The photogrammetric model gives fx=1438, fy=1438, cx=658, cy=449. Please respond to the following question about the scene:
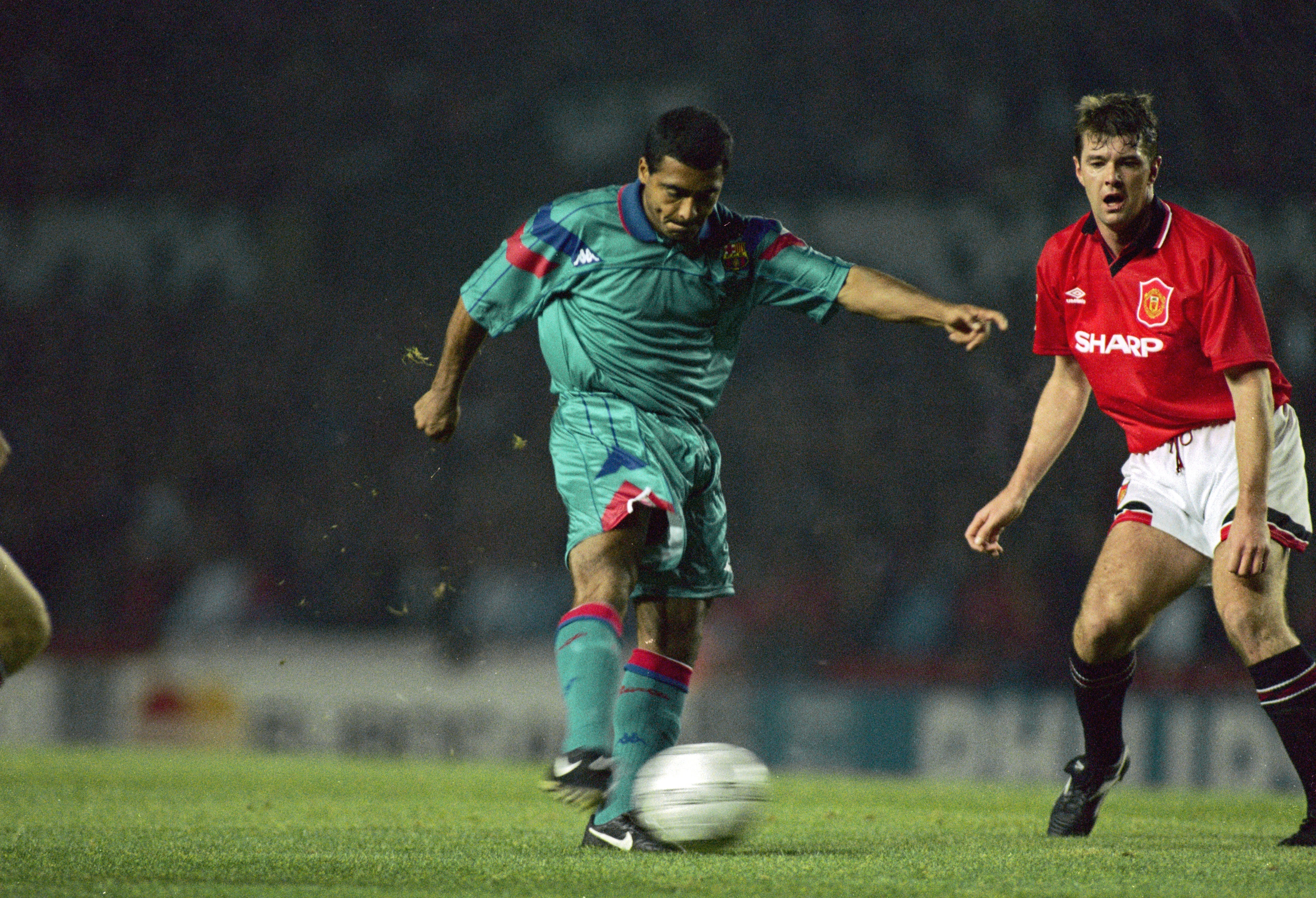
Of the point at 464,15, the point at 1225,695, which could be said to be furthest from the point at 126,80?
the point at 1225,695

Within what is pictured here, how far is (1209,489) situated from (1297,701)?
1.86 feet

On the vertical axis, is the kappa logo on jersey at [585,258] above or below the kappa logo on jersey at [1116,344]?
above

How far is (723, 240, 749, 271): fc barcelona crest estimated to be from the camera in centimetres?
357

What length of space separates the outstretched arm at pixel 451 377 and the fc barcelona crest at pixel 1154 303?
1704mm

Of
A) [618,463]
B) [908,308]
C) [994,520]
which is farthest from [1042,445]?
[618,463]

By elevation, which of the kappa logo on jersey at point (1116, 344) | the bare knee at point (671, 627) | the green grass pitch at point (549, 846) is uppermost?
the kappa logo on jersey at point (1116, 344)

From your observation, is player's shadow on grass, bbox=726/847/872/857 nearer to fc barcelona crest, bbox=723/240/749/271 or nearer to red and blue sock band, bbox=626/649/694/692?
red and blue sock band, bbox=626/649/694/692

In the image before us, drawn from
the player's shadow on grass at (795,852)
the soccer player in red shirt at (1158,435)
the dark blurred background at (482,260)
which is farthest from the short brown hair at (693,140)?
the dark blurred background at (482,260)

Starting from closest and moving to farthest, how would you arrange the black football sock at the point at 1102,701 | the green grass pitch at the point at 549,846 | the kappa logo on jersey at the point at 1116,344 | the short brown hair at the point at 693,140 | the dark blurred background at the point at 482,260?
the green grass pitch at the point at 549,846 → the short brown hair at the point at 693,140 → the kappa logo on jersey at the point at 1116,344 → the black football sock at the point at 1102,701 → the dark blurred background at the point at 482,260

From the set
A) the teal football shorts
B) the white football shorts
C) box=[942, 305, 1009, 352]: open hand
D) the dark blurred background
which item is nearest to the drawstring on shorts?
the white football shorts

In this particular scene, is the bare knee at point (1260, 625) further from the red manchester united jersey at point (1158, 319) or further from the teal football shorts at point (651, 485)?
the teal football shorts at point (651, 485)

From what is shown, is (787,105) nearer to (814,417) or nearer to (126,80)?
(814,417)

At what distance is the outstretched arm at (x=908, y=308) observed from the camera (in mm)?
3143

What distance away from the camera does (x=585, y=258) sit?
11.7 feet
